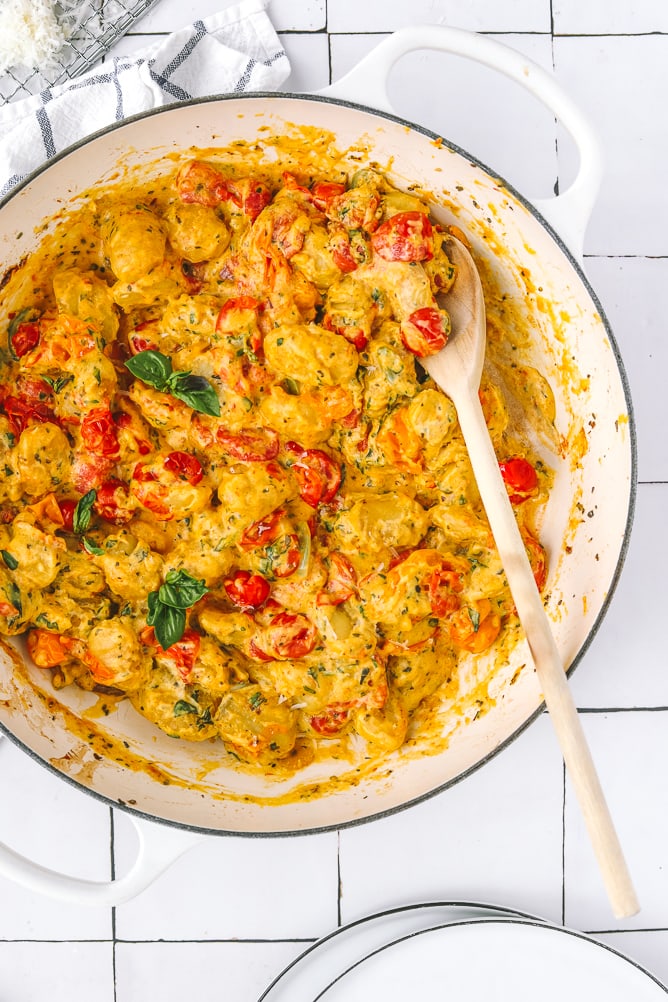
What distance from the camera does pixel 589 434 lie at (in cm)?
174

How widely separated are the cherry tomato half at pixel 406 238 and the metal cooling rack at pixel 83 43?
72cm

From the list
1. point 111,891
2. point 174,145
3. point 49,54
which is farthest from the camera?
point 49,54

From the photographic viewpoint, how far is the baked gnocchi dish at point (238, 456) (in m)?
1.65

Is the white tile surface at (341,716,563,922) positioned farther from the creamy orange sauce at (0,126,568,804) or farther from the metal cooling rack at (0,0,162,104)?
the metal cooling rack at (0,0,162,104)

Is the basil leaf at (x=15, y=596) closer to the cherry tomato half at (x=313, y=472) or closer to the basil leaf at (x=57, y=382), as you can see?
the basil leaf at (x=57, y=382)

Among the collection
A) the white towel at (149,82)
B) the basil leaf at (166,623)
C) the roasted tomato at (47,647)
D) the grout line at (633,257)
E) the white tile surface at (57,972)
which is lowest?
the white tile surface at (57,972)

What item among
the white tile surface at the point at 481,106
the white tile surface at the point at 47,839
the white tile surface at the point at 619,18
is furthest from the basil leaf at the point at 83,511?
the white tile surface at the point at 619,18

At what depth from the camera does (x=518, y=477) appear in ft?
5.80

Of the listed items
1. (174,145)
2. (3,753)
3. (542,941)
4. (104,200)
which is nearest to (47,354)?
(104,200)

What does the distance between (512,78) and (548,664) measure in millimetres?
971

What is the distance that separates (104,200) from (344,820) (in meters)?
1.25

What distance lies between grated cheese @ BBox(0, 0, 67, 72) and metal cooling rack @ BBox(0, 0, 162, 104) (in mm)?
23

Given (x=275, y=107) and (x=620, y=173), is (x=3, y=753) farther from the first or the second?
(x=620, y=173)

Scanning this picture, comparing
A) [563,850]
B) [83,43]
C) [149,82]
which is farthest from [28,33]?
[563,850]
